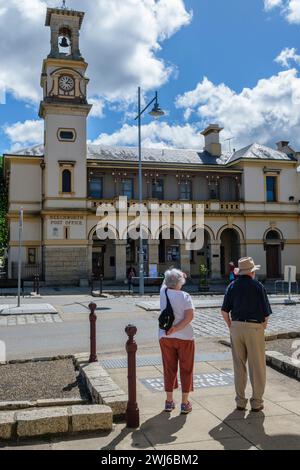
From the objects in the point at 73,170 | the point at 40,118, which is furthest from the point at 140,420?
the point at 40,118

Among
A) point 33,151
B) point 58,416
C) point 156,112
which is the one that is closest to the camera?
point 58,416

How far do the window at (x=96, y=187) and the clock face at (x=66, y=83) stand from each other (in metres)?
6.53

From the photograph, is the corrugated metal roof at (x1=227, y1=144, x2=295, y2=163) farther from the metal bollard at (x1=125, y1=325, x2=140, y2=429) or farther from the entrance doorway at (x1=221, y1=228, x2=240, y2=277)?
the metal bollard at (x1=125, y1=325, x2=140, y2=429)

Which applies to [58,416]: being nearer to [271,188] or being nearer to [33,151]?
[33,151]

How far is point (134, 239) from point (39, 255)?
7.16 metres

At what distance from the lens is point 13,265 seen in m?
34.0

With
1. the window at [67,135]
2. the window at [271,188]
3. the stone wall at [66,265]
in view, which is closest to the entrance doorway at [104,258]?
the stone wall at [66,265]

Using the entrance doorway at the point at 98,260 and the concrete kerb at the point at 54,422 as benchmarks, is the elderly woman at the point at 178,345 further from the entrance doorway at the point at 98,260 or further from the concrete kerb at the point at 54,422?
the entrance doorway at the point at 98,260

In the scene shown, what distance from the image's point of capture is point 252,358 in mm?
6211

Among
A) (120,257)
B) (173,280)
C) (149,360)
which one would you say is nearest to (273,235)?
(120,257)

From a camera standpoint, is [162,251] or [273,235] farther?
[273,235]

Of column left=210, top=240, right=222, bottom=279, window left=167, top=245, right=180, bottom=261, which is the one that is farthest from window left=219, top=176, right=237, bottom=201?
window left=167, top=245, right=180, bottom=261

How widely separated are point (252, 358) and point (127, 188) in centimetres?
3150

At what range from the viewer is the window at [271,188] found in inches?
1534
